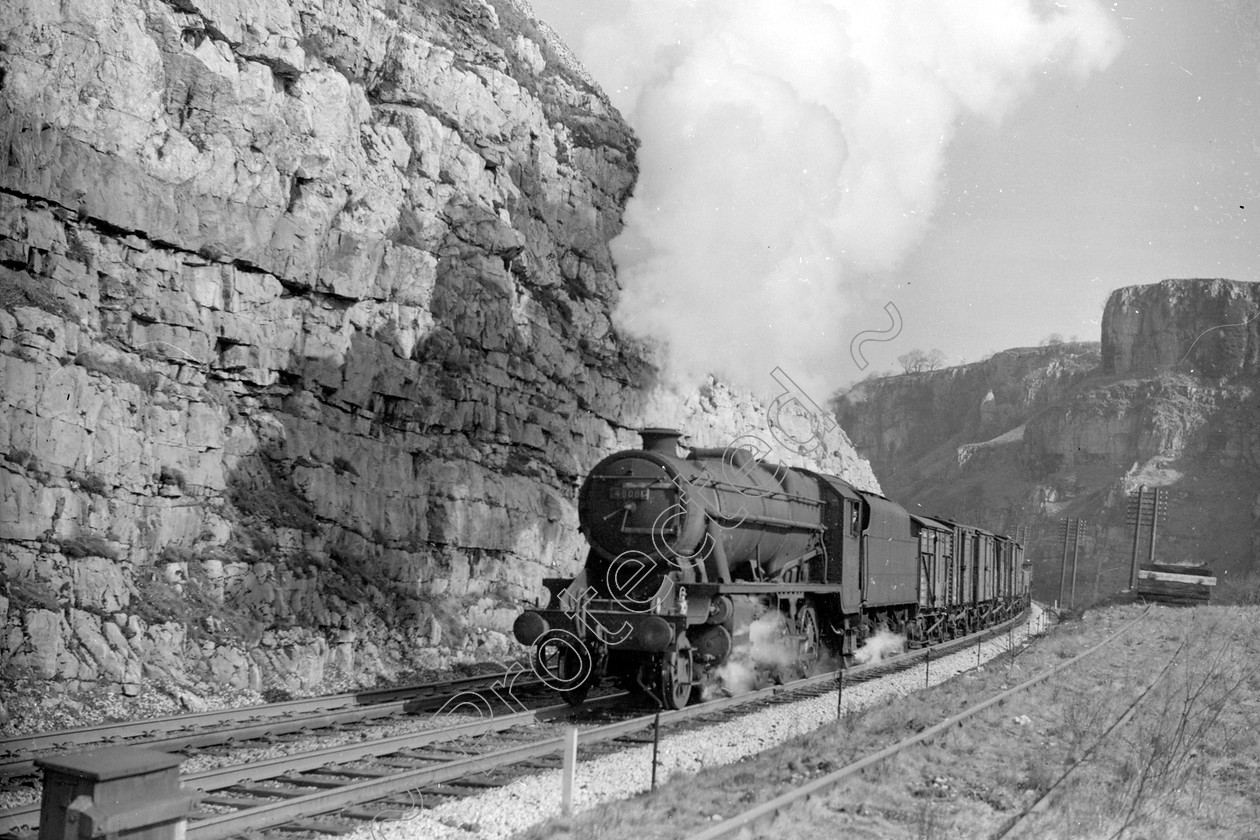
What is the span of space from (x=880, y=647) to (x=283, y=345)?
47.4 ft

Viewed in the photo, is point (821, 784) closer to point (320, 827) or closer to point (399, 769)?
point (399, 769)

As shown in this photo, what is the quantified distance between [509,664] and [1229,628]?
75.3 ft

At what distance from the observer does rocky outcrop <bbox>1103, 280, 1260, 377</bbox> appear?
114 metres

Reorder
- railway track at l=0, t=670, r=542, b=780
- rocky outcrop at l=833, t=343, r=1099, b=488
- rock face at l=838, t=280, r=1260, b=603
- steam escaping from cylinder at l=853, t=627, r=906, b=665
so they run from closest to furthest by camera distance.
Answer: railway track at l=0, t=670, r=542, b=780
steam escaping from cylinder at l=853, t=627, r=906, b=665
rock face at l=838, t=280, r=1260, b=603
rocky outcrop at l=833, t=343, r=1099, b=488

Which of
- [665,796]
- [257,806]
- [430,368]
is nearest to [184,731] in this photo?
[257,806]

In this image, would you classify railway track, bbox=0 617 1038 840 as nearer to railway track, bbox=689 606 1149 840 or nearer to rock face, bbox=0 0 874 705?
railway track, bbox=689 606 1149 840

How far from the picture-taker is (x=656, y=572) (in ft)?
45.8

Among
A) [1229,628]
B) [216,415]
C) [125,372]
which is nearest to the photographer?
[125,372]

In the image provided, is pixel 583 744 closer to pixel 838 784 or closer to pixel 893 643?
pixel 838 784

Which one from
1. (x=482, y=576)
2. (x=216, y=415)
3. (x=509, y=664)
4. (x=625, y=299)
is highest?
(x=625, y=299)

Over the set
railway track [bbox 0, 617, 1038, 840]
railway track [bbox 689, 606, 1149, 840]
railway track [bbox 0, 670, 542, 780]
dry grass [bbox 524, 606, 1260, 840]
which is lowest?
railway track [bbox 0, 670, 542, 780]

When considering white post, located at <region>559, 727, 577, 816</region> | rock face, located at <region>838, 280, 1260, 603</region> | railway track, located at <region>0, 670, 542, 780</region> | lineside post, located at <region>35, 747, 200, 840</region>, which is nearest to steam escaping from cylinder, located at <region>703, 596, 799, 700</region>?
railway track, located at <region>0, 670, 542, 780</region>

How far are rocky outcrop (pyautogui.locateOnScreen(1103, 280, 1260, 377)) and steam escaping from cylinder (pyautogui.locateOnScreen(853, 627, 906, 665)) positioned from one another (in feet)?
349

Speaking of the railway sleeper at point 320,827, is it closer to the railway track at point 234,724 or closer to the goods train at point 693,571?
the railway track at point 234,724
